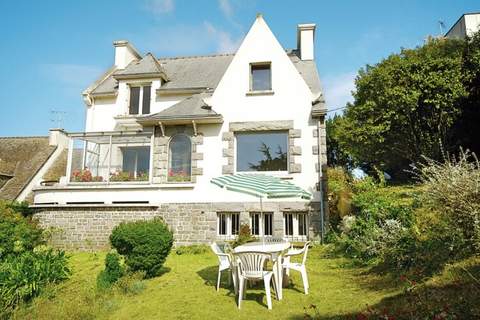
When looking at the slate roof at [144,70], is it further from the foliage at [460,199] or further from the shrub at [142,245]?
the foliage at [460,199]

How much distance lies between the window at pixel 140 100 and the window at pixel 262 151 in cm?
615

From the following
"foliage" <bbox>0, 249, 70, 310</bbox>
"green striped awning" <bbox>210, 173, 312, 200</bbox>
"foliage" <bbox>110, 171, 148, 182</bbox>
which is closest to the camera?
"green striped awning" <bbox>210, 173, 312, 200</bbox>

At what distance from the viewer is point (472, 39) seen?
15.9 m

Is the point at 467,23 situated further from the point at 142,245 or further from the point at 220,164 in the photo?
the point at 142,245

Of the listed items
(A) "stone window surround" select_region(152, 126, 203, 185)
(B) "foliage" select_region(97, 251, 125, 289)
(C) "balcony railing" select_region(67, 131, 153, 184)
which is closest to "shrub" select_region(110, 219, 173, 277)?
(B) "foliage" select_region(97, 251, 125, 289)

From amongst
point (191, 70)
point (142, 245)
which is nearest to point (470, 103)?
point (191, 70)

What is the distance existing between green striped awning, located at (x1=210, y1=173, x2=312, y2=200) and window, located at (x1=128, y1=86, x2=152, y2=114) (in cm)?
1098

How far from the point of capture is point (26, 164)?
2266cm

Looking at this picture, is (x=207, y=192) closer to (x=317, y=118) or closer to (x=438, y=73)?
(x=317, y=118)

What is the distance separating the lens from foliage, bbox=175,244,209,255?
40.9ft

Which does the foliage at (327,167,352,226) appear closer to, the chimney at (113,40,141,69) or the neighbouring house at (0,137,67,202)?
the chimney at (113,40,141,69)

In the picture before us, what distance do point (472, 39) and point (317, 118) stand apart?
8.77 meters

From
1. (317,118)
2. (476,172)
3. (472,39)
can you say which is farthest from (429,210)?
(472,39)

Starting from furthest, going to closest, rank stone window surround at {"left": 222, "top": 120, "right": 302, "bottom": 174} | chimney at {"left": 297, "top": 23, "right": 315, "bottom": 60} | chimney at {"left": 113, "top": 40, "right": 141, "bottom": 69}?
chimney at {"left": 113, "top": 40, "right": 141, "bottom": 69}
chimney at {"left": 297, "top": 23, "right": 315, "bottom": 60}
stone window surround at {"left": 222, "top": 120, "right": 302, "bottom": 174}
